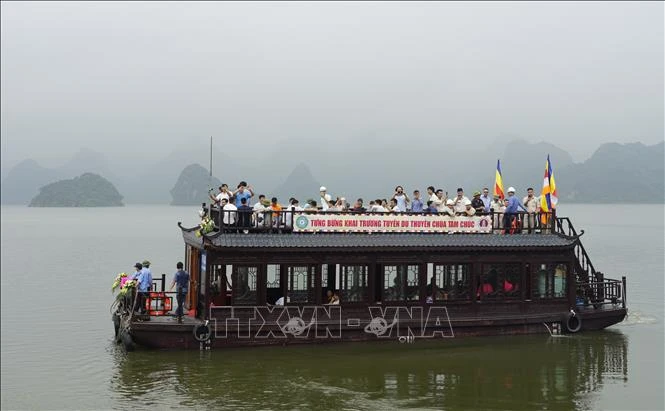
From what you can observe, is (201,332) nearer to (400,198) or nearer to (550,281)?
(400,198)

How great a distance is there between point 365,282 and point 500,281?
434 centimetres

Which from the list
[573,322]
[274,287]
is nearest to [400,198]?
[274,287]

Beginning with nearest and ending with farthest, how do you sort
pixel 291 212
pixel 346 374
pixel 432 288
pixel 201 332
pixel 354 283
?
pixel 346 374, pixel 201 332, pixel 291 212, pixel 354 283, pixel 432 288

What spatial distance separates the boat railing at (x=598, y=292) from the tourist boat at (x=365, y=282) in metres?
0.53

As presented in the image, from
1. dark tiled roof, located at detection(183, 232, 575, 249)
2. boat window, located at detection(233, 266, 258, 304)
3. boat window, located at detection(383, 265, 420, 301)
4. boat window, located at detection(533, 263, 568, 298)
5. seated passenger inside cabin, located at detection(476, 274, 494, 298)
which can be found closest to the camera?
dark tiled roof, located at detection(183, 232, 575, 249)

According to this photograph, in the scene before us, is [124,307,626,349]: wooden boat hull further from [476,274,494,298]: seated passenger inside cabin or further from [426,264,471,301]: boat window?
[476,274,494,298]: seated passenger inside cabin

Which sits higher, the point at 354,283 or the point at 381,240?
the point at 381,240

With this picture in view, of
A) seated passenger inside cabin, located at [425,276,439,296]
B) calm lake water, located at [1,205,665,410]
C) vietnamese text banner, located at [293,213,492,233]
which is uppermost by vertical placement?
vietnamese text banner, located at [293,213,492,233]

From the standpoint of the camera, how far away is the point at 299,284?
19.8m

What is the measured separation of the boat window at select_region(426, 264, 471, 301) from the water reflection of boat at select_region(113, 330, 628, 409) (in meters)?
1.38

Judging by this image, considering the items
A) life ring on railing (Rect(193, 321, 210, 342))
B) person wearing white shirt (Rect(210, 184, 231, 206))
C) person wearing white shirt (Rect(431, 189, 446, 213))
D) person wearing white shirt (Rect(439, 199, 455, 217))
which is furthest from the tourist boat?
person wearing white shirt (Rect(431, 189, 446, 213))

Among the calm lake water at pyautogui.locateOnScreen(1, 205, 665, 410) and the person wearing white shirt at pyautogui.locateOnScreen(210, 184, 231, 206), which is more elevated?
the person wearing white shirt at pyautogui.locateOnScreen(210, 184, 231, 206)

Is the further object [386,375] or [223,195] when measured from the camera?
[223,195]

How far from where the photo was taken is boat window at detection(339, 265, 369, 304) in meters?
20.0
